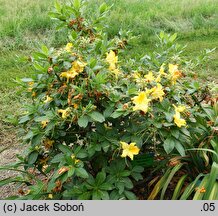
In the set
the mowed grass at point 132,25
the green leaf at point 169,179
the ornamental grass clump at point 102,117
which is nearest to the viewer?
the ornamental grass clump at point 102,117

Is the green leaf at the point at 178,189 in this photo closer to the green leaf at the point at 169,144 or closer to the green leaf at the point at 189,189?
the green leaf at the point at 189,189

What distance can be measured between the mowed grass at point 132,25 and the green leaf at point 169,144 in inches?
103

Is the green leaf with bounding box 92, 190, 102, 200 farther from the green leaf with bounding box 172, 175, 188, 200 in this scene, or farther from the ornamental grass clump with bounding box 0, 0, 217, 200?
the green leaf with bounding box 172, 175, 188, 200

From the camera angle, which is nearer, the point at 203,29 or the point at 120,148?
the point at 120,148

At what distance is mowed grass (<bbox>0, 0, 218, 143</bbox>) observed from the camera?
17.1ft

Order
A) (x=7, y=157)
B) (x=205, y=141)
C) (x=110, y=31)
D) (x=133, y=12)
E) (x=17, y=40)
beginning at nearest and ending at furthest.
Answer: (x=205, y=141)
(x=7, y=157)
(x=17, y=40)
(x=110, y=31)
(x=133, y=12)

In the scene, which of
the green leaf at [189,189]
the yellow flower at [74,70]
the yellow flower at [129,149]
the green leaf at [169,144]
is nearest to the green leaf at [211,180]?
the green leaf at [189,189]

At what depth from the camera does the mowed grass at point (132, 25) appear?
17.1 feet

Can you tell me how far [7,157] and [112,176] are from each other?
1.34m

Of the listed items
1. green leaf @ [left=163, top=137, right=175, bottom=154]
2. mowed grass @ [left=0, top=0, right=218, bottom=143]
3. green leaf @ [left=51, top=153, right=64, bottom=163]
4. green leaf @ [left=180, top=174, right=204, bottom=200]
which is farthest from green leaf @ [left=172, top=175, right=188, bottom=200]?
mowed grass @ [left=0, top=0, right=218, bottom=143]
